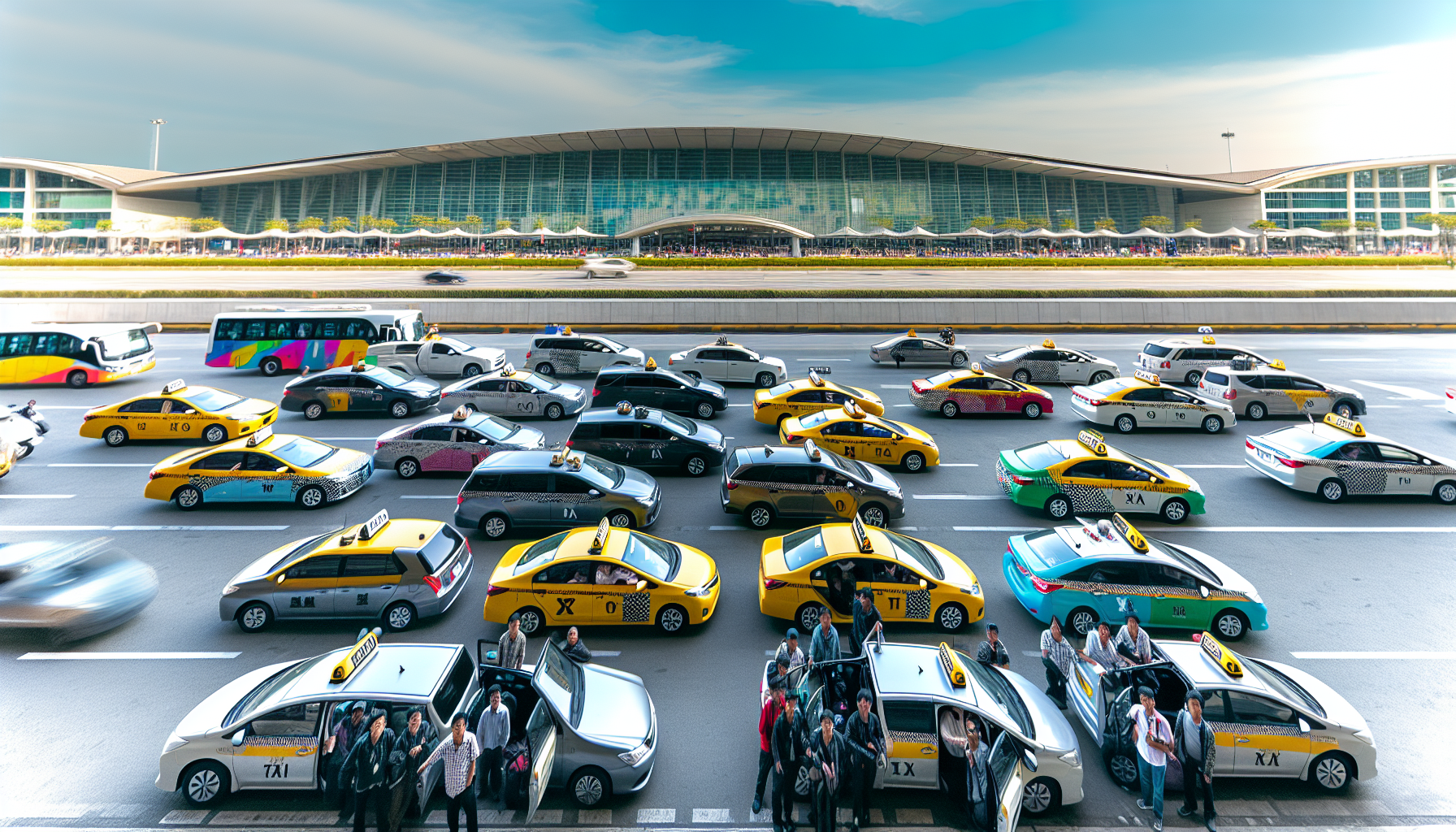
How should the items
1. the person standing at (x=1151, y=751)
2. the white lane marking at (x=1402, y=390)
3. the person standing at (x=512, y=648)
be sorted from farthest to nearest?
the white lane marking at (x=1402, y=390) → the person standing at (x=512, y=648) → the person standing at (x=1151, y=751)

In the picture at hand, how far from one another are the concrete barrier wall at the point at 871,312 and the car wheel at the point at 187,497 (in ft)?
76.4

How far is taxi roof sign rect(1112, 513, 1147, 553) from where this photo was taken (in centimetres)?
1023

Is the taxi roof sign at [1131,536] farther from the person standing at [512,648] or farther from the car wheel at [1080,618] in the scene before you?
the person standing at [512,648]

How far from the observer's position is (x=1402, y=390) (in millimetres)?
23734

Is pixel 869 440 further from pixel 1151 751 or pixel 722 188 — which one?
pixel 722 188

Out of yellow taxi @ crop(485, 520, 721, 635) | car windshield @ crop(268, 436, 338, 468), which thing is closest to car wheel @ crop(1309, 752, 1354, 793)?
yellow taxi @ crop(485, 520, 721, 635)

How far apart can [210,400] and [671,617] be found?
1494cm

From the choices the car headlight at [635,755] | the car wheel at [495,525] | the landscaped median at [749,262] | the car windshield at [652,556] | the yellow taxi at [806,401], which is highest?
the landscaped median at [749,262]

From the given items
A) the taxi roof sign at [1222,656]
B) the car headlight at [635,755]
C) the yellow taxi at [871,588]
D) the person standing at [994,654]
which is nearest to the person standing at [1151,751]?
the taxi roof sign at [1222,656]

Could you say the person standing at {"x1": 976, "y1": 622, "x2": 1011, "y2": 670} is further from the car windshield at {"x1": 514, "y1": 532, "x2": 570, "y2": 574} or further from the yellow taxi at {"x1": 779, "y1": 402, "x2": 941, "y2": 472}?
the yellow taxi at {"x1": 779, "y1": 402, "x2": 941, "y2": 472}

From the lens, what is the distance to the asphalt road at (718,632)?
7047 millimetres

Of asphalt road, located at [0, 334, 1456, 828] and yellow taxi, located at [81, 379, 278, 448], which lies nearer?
asphalt road, located at [0, 334, 1456, 828]

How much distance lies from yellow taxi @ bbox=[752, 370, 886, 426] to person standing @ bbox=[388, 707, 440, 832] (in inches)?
538

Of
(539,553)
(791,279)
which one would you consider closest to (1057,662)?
(539,553)
